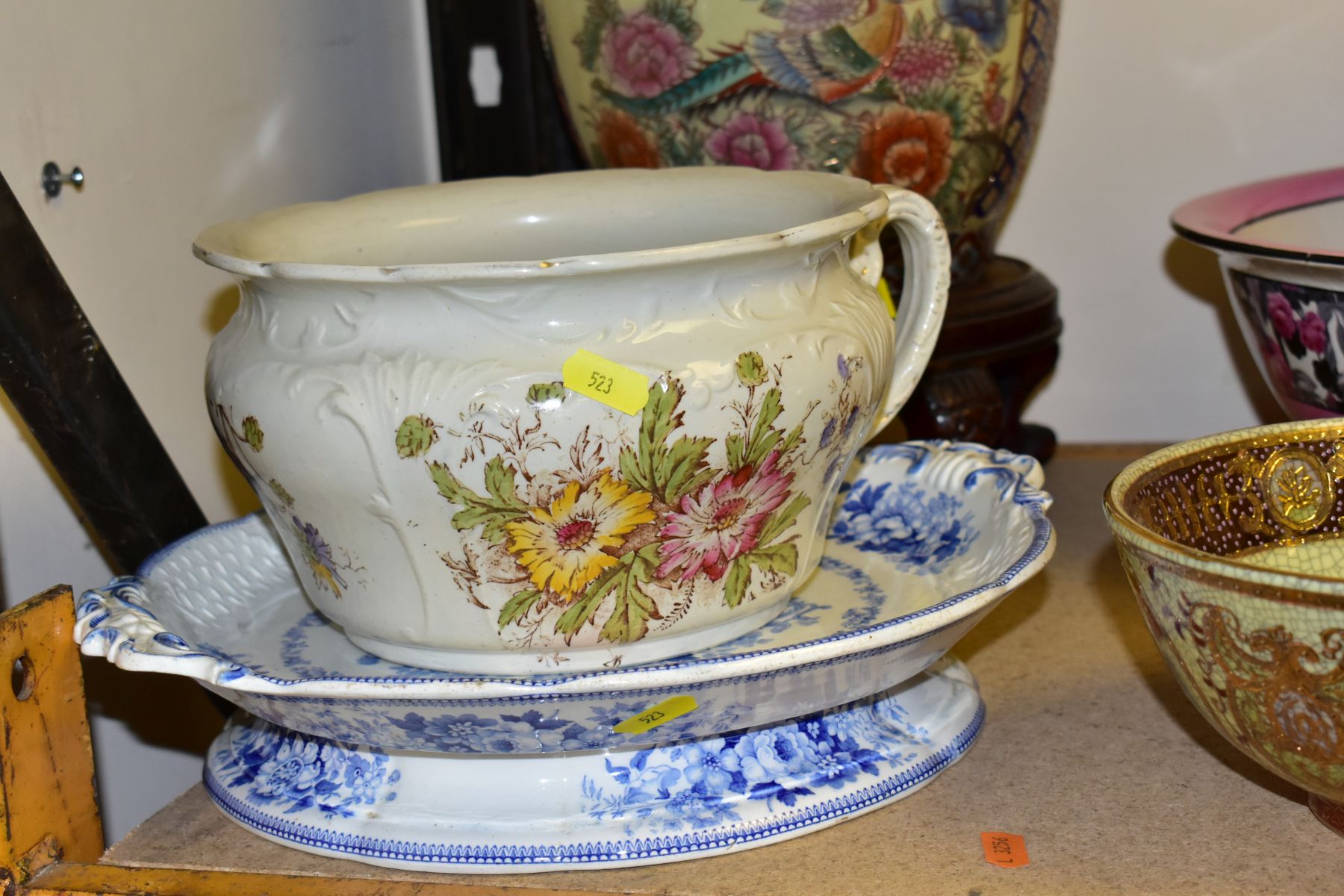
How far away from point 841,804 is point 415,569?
179 millimetres

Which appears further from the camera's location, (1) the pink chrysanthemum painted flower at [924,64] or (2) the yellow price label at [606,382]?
(1) the pink chrysanthemum painted flower at [924,64]

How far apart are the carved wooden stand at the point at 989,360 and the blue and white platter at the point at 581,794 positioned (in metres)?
0.26

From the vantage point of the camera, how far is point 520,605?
1.64 ft

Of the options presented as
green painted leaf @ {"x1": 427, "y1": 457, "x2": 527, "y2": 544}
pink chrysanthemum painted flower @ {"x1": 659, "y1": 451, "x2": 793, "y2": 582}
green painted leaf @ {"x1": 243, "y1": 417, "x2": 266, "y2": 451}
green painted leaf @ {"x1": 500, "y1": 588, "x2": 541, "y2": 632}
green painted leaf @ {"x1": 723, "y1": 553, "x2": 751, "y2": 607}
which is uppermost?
green painted leaf @ {"x1": 243, "y1": 417, "x2": 266, "y2": 451}

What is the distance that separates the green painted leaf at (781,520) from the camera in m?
0.53

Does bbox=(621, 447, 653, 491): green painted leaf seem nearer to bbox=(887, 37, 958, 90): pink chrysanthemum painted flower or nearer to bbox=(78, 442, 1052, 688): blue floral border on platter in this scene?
bbox=(78, 442, 1052, 688): blue floral border on platter

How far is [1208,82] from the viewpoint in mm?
933

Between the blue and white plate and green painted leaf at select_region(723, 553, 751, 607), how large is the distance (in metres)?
0.02

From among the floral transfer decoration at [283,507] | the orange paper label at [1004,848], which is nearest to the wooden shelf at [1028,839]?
the orange paper label at [1004,848]

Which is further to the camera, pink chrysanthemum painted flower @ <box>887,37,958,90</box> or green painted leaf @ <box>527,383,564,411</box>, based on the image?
pink chrysanthemum painted flower @ <box>887,37,958,90</box>

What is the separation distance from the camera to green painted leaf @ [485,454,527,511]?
1.55 feet

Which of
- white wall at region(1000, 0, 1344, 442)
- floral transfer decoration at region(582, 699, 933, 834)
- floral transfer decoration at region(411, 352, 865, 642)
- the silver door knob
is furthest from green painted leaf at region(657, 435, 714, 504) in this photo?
white wall at region(1000, 0, 1344, 442)

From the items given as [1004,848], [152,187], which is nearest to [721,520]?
[1004,848]

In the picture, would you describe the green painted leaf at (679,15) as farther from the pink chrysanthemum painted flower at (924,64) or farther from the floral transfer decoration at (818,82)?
the pink chrysanthemum painted flower at (924,64)
